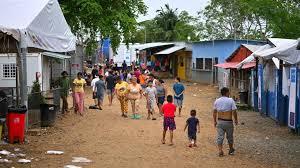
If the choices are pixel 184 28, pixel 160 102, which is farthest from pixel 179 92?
pixel 184 28

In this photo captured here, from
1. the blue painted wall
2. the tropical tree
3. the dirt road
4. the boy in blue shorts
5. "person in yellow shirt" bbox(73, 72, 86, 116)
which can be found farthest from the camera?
the tropical tree

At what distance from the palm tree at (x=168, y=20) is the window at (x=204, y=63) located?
27.6m

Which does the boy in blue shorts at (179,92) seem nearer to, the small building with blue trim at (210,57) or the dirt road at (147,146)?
the dirt road at (147,146)

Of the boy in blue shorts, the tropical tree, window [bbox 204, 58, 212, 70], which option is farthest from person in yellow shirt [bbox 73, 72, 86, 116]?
the tropical tree

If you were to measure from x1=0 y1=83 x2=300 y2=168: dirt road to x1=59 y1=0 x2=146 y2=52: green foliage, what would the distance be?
58.5 feet

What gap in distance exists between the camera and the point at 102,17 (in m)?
36.8

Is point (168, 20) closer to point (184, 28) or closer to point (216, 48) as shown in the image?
point (184, 28)

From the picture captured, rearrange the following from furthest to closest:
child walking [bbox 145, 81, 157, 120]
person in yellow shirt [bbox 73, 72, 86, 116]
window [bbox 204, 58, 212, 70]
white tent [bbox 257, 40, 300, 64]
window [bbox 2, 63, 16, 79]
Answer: window [bbox 204, 58, 212, 70] < window [bbox 2, 63, 16, 79] < person in yellow shirt [bbox 73, 72, 86, 116] < child walking [bbox 145, 81, 157, 120] < white tent [bbox 257, 40, 300, 64]

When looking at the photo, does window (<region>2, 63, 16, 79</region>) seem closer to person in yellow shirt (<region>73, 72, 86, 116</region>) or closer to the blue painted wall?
person in yellow shirt (<region>73, 72, 86, 116</region>)

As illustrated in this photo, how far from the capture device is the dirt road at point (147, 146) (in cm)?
1076

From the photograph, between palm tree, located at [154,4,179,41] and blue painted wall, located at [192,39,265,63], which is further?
palm tree, located at [154,4,179,41]

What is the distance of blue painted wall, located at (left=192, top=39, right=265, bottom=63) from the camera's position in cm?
4050

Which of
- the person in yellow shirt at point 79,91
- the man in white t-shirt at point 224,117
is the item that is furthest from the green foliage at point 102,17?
the man in white t-shirt at point 224,117

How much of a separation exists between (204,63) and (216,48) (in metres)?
3.07
